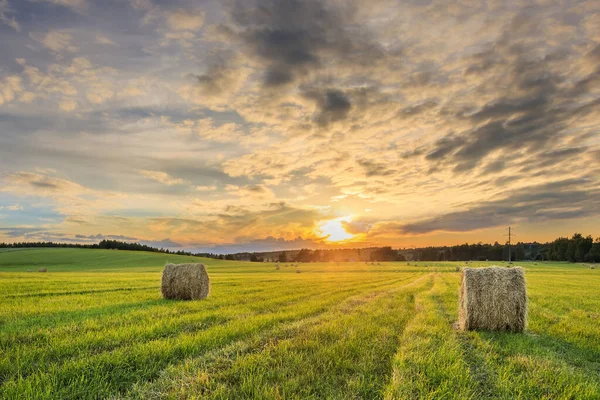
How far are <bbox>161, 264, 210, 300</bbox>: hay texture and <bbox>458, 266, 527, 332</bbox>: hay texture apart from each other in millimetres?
12082

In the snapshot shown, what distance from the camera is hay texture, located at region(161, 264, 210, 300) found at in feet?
56.0

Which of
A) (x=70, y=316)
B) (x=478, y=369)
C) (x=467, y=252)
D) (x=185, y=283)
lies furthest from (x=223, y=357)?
(x=467, y=252)

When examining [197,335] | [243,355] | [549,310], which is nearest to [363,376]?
[243,355]

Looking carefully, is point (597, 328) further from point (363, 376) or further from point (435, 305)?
point (363, 376)

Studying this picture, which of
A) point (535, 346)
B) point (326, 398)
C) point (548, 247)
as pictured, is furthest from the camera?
point (548, 247)

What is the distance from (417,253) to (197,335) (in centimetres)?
17890

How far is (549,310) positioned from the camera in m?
14.7

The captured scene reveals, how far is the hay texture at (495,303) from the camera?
10906 mm

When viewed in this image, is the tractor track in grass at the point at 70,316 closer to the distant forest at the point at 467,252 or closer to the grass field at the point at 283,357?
the grass field at the point at 283,357

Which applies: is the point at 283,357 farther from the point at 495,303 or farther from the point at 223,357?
the point at 495,303

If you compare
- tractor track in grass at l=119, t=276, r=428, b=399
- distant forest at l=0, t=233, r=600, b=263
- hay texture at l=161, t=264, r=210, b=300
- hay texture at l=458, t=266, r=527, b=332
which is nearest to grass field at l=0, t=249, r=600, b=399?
tractor track in grass at l=119, t=276, r=428, b=399

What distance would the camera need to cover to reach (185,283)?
1714 centimetres

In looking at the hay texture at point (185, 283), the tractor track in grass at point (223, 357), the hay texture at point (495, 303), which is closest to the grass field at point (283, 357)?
the tractor track in grass at point (223, 357)

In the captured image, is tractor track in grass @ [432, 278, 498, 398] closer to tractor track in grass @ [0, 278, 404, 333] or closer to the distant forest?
tractor track in grass @ [0, 278, 404, 333]
